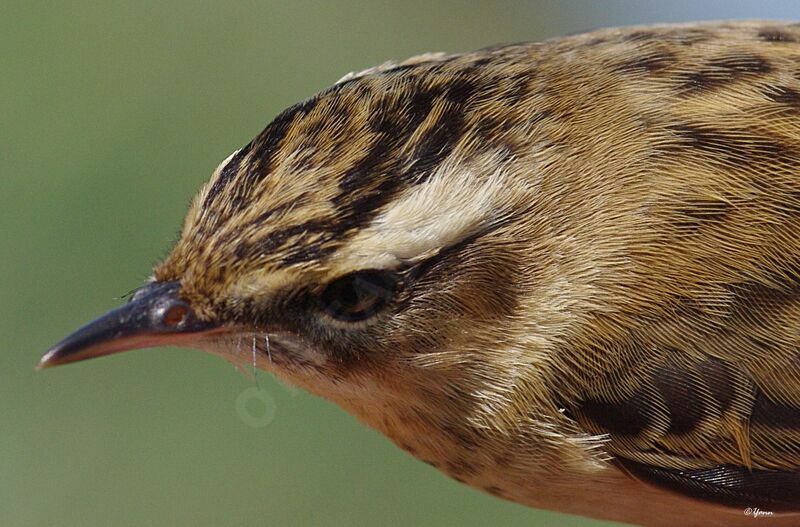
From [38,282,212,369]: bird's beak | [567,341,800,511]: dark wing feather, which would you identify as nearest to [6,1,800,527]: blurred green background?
[38,282,212,369]: bird's beak

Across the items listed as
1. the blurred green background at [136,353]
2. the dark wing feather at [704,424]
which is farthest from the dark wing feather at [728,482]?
the blurred green background at [136,353]

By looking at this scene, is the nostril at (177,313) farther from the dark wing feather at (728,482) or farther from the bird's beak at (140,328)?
the dark wing feather at (728,482)

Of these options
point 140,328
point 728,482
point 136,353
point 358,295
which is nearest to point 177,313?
point 140,328

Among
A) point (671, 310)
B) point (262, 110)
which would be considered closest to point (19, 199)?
point (262, 110)

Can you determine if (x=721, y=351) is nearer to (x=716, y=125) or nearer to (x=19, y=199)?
(x=716, y=125)

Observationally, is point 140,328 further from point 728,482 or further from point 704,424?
point 728,482

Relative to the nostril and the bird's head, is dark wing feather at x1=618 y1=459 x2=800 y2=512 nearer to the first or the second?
the bird's head
